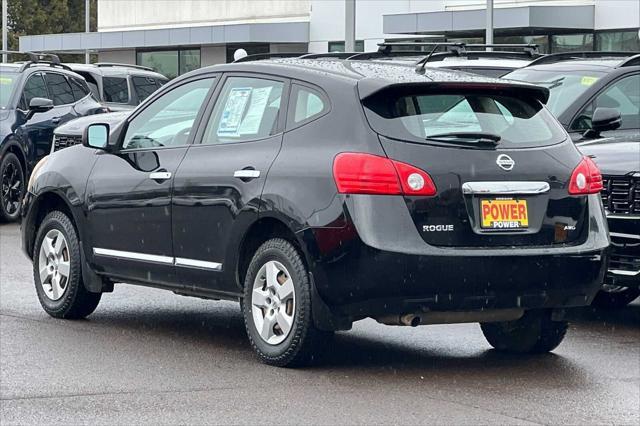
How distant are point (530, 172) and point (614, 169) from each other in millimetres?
1930

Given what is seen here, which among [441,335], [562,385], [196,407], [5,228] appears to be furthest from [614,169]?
[5,228]

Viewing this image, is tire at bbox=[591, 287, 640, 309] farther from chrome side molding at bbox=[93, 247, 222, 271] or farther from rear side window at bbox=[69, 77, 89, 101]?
rear side window at bbox=[69, 77, 89, 101]

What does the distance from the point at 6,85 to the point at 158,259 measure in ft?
34.2

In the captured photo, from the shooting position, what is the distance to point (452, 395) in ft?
24.6

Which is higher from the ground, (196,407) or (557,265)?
(557,265)

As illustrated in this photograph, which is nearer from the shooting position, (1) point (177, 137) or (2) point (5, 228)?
(1) point (177, 137)

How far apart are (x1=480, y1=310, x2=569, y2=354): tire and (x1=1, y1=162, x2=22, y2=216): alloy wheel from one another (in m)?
10.3

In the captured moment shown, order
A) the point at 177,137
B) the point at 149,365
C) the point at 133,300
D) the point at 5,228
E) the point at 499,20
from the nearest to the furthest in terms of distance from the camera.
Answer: the point at 149,365 < the point at 177,137 < the point at 133,300 < the point at 5,228 < the point at 499,20

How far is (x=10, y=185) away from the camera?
18031 millimetres

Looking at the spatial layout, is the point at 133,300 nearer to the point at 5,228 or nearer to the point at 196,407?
the point at 196,407

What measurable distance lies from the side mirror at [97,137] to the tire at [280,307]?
5.64 feet

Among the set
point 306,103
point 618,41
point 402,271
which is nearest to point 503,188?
point 402,271

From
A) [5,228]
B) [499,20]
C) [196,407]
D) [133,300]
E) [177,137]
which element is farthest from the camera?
[499,20]

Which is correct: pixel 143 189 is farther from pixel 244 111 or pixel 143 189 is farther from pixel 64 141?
pixel 64 141
